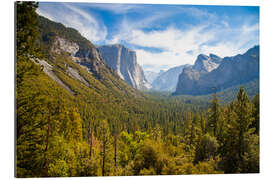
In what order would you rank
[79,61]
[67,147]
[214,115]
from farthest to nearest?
1. [79,61]
2. [214,115]
3. [67,147]

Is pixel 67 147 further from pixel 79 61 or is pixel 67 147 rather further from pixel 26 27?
pixel 79 61

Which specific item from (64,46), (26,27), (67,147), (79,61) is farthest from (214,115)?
(79,61)

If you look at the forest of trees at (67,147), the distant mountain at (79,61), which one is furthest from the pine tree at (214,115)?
the distant mountain at (79,61)

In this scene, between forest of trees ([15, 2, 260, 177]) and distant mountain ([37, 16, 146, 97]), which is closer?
forest of trees ([15, 2, 260, 177])

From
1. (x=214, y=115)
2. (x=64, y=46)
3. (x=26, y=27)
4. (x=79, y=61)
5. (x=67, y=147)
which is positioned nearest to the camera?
(x=26, y=27)

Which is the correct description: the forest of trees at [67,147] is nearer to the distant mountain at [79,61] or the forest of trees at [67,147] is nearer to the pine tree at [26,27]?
the pine tree at [26,27]

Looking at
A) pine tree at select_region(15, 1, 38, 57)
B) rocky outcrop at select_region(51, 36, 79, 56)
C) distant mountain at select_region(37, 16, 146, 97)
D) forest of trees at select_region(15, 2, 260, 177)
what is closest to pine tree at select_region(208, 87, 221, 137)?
forest of trees at select_region(15, 2, 260, 177)

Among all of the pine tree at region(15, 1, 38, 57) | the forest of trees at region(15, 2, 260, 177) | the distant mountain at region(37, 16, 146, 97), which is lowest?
the forest of trees at region(15, 2, 260, 177)

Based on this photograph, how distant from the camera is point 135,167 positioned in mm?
8078

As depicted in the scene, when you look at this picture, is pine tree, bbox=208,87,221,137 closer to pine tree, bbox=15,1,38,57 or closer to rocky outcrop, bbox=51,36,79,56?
pine tree, bbox=15,1,38,57

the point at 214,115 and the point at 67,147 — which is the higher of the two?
the point at 214,115

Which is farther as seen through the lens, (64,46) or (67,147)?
(64,46)
